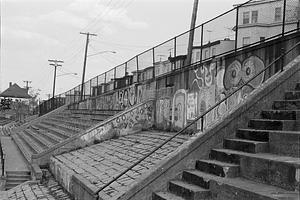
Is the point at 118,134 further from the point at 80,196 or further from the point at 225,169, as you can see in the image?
the point at 225,169

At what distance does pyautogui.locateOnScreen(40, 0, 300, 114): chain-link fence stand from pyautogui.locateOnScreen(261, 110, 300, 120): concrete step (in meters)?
3.18

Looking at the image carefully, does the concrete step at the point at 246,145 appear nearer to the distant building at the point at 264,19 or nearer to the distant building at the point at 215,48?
the distant building at the point at 264,19

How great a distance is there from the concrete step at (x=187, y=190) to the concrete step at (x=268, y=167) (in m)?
0.71

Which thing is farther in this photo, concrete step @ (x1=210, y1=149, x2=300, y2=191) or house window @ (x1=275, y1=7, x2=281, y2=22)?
house window @ (x1=275, y1=7, x2=281, y2=22)

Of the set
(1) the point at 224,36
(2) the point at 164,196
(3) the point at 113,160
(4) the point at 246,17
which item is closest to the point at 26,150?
(3) the point at 113,160

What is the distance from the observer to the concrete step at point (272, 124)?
6.37 metres

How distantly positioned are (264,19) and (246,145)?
17.7 feet

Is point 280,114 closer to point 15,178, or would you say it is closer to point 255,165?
point 255,165

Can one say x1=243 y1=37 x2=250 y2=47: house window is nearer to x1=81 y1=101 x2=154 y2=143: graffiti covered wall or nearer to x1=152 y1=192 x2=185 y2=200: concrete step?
x1=152 y1=192 x2=185 y2=200: concrete step

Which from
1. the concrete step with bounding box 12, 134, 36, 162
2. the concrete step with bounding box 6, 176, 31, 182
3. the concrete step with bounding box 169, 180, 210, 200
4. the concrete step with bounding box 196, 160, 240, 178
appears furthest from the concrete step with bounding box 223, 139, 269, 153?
the concrete step with bounding box 12, 134, 36, 162

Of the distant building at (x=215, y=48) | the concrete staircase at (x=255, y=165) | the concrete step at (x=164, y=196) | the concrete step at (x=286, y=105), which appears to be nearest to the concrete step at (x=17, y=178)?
the distant building at (x=215, y=48)

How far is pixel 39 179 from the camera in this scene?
43.8ft

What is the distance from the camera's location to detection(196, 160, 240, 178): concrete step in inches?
234

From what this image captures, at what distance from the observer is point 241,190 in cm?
509
